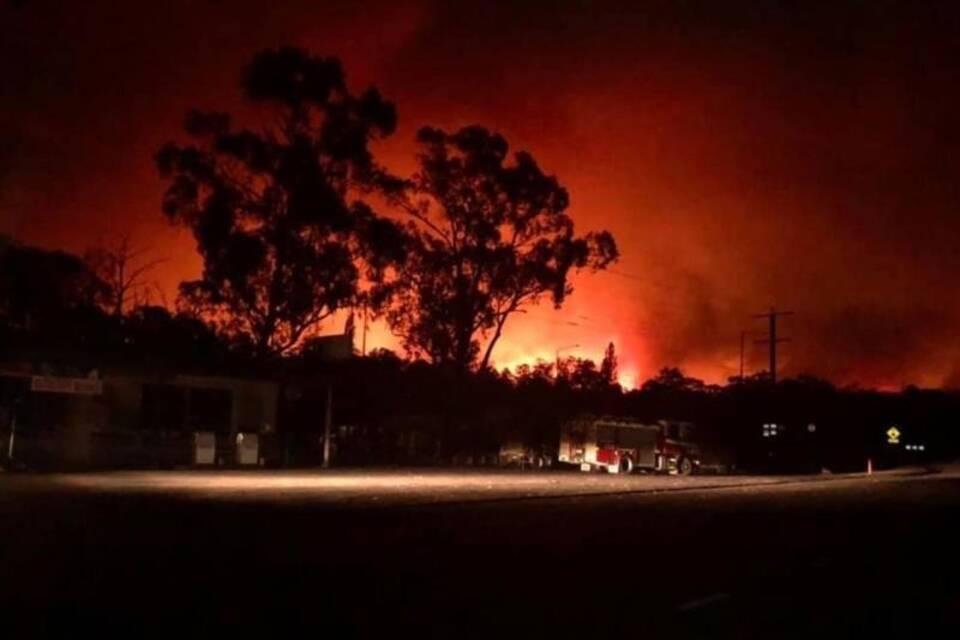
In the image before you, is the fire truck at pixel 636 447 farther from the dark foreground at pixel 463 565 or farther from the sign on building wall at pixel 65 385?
the sign on building wall at pixel 65 385

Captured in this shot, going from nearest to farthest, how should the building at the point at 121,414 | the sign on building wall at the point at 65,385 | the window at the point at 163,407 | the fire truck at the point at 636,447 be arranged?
the sign on building wall at the point at 65,385, the building at the point at 121,414, the window at the point at 163,407, the fire truck at the point at 636,447

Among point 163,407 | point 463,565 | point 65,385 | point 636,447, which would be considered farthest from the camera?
point 636,447

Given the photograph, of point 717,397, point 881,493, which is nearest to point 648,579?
point 881,493

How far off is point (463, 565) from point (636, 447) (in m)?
41.2

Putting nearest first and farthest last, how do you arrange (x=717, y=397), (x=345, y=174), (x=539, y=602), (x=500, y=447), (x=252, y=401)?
(x=539, y=602), (x=252, y=401), (x=345, y=174), (x=500, y=447), (x=717, y=397)

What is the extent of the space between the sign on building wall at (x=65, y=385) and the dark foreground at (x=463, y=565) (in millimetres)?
5974

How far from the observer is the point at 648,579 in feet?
47.3

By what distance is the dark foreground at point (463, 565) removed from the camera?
1113cm

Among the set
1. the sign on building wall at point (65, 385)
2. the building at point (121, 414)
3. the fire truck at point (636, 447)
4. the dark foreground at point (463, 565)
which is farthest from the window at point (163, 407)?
the fire truck at point (636, 447)

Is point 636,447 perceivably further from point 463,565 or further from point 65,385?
point 463,565

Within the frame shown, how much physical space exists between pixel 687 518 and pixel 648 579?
10639 mm

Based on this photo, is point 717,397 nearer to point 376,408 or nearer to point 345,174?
point 376,408

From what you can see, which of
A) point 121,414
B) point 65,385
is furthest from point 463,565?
point 121,414

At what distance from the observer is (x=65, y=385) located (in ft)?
118
